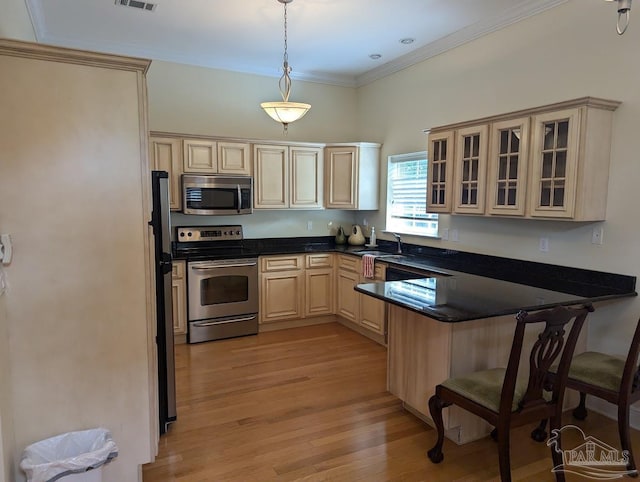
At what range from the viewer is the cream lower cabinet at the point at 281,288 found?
4.80 m

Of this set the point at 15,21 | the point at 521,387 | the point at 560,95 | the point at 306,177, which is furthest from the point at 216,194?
the point at 521,387

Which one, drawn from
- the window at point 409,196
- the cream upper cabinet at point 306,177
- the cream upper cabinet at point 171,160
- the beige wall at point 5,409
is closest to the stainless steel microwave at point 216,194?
the cream upper cabinet at point 171,160

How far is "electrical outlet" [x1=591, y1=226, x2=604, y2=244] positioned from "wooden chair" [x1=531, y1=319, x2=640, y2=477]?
0.73 meters

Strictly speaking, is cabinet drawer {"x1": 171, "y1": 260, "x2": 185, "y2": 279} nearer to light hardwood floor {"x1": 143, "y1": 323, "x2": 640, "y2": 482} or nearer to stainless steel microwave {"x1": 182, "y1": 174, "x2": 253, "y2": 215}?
stainless steel microwave {"x1": 182, "y1": 174, "x2": 253, "y2": 215}

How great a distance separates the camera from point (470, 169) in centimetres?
354

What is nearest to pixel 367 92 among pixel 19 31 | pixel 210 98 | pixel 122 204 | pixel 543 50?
pixel 210 98

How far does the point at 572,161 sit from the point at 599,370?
4.29 ft

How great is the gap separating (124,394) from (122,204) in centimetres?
95

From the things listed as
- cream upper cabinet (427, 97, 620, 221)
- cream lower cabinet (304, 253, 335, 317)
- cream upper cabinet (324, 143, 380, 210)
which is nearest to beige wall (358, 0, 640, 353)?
cream upper cabinet (427, 97, 620, 221)

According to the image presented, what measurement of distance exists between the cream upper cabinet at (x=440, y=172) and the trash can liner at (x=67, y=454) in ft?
9.87

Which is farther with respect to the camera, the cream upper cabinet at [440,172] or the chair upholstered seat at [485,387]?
the cream upper cabinet at [440,172]

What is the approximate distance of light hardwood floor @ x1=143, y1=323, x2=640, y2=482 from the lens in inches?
94.1

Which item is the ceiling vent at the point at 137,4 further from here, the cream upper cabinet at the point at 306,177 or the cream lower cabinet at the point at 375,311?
the cream lower cabinet at the point at 375,311

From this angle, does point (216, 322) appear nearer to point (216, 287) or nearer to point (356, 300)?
point (216, 287)
